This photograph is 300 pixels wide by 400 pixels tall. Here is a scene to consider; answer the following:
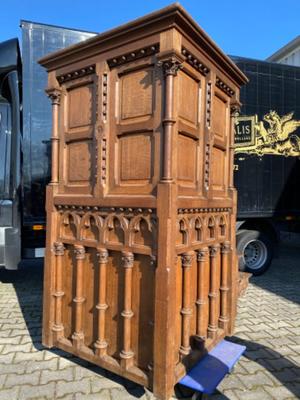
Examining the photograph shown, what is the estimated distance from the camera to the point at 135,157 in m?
2.38

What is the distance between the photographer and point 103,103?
2514 millimetres

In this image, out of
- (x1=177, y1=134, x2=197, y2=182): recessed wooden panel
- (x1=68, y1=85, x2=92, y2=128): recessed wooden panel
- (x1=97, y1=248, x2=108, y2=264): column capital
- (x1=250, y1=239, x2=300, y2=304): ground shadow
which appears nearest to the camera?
(x1=177, y1=134, x2=197, y2=182): recessed wooden panel

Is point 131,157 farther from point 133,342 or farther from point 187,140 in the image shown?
point 133,342

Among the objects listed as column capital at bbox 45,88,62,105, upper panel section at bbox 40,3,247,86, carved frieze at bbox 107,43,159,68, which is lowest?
column capital at bbox 45,88,62,105

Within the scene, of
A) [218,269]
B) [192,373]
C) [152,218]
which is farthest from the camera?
[218,269]

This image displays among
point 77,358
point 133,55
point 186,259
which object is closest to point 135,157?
point 133,55

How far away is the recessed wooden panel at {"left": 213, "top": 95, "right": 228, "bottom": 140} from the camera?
290 centimetres

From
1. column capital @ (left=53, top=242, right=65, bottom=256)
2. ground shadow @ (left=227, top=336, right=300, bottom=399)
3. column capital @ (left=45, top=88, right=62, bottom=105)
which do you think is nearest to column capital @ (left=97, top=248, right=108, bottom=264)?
column capital @ (left=53, top=242, right=65, bottom=256)

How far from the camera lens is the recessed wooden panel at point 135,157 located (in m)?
2.32

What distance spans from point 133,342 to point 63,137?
→ 5.89 feet

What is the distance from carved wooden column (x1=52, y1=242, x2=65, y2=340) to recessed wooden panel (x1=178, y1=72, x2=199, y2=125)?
5.11 ft

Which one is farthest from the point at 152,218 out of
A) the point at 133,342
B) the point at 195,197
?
the point at 133,342

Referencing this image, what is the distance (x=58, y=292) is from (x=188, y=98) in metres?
1.99

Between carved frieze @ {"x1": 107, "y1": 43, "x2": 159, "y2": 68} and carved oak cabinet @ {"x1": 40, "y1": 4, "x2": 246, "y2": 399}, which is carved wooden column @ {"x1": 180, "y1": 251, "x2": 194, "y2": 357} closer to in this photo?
carved oak cabinet @ {"x1": 40, "y1": 4, "x2": 246, "y2": 399}
